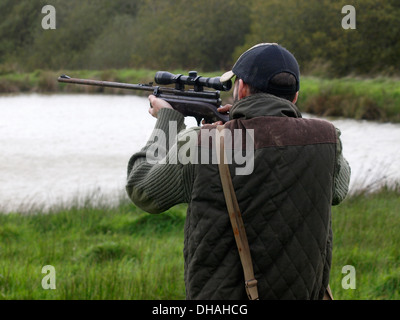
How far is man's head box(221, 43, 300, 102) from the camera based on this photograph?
199cm

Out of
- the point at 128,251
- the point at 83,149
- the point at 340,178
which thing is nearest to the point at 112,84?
the point at 340,178

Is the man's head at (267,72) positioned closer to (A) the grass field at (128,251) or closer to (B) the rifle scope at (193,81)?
(B) the rifle scope at (193,81)

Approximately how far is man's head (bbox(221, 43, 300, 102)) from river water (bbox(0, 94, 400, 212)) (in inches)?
247

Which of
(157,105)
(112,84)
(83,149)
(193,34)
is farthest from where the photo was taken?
(193,34)

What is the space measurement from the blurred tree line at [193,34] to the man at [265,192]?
358 inches

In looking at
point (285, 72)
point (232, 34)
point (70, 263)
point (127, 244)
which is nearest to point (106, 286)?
point (70, 263)

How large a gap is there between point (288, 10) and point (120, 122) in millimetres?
7660

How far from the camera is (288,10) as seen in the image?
20.6m

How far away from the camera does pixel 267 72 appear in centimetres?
199

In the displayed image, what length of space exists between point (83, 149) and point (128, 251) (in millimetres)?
12809

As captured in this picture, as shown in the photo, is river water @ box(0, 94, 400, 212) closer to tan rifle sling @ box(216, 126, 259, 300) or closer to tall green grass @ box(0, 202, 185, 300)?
tall green grass @ box(0, 202, 185, 300)

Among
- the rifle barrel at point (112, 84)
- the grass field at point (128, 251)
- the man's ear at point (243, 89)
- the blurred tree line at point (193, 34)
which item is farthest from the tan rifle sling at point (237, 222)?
the blurred tree line at point (193, 34)

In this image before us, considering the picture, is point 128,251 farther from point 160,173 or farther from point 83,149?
point 83,149

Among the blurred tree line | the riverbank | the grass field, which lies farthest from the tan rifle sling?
the riverbank
